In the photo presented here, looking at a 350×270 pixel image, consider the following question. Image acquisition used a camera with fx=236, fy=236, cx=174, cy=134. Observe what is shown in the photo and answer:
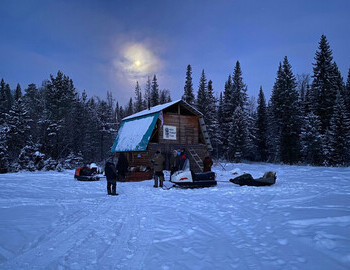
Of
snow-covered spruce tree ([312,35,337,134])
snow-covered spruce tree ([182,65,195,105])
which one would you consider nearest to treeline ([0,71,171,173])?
snow-covered spruce tree ([182,65,195,105])

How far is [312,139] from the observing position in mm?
29891

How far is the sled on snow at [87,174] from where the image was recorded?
1533cm

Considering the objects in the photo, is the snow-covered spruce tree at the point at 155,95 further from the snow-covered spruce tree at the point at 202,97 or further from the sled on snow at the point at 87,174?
the sled on snow at the point at 87,174

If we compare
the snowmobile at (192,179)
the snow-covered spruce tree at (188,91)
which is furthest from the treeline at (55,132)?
the snowmobile at (192,179)

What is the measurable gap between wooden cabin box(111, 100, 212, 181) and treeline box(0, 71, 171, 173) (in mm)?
2912

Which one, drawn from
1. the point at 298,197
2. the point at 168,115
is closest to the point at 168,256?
the point at 298,197

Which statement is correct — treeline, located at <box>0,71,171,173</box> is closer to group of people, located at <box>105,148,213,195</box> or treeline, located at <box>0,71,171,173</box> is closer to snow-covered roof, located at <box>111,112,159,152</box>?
snow-covered roof, located at <box>111,112,159,152</box>

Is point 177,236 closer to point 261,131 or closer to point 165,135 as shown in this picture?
point 165,135

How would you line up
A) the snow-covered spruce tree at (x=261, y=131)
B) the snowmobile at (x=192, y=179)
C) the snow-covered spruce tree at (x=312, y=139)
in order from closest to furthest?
the snowmobile at (x=192, y=179) < the snow-covered spruce tree at (x=312, y=139) < the snow-covered spruce tree at (x=261, y=131)

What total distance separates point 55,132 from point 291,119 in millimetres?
34016

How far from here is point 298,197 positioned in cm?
821

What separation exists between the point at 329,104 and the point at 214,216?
3316cm

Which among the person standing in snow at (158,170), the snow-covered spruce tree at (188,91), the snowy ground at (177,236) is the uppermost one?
the snow-covered spruce tree at (188,91)

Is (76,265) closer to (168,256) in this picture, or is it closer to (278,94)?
(168,256)
